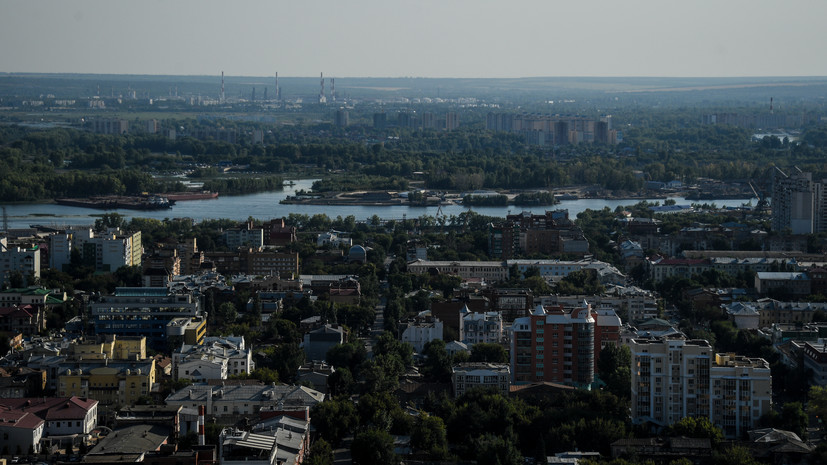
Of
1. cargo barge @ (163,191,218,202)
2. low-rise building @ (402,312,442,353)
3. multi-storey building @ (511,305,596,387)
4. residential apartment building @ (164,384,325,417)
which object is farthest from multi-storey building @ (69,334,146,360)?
cargo barge @ (163,191,218,202)

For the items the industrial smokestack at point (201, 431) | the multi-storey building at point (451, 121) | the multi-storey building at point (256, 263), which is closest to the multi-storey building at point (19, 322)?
the multi-storey building at point (256, 263)

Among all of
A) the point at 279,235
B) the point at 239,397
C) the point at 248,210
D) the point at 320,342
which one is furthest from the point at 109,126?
the point at 239,397

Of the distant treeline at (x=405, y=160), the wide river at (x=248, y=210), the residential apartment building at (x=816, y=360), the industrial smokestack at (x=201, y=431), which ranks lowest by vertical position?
the wide river at (x=248, y=210)

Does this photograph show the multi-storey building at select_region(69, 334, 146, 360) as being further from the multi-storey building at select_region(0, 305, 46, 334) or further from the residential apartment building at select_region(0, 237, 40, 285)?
the residential apartment building at select_region(0, 237, 40, 285)

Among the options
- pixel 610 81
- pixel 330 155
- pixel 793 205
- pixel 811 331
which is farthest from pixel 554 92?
pixel 811 331

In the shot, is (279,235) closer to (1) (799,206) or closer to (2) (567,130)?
(1) (799,206)

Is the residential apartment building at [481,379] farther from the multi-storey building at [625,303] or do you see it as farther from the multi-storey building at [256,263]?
the multi-storey building at [256,263]
